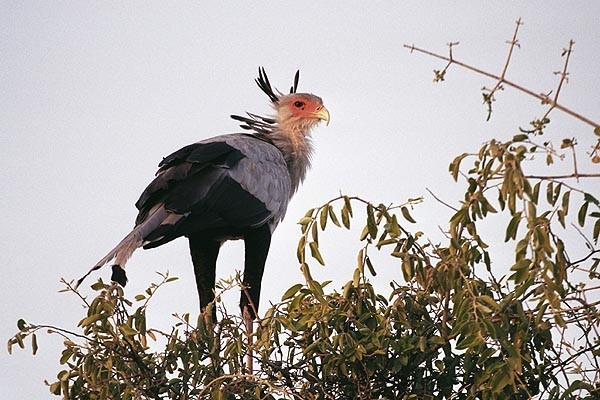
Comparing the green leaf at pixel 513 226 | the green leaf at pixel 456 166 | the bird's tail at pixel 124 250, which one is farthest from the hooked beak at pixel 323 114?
the green leaf at pixel 513 226

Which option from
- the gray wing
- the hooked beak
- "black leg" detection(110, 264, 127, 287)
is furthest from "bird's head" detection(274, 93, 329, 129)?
"black leg" detection(110, 264, 127, 287)

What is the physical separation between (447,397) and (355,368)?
0.32 m

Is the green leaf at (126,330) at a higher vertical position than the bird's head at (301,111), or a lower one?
lower

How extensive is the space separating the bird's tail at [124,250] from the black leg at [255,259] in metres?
0.90

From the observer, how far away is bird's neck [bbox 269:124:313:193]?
610 centimetres

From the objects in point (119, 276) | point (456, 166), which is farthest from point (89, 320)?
point (456, 166)

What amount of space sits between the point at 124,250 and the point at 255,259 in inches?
43.5

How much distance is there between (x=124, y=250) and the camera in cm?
445

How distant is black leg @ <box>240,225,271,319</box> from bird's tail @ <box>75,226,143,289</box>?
35.4 inches

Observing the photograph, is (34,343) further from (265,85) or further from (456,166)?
(265,85)

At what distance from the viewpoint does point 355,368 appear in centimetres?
317

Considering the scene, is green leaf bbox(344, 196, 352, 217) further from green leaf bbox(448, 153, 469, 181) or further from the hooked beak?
the hooked beak

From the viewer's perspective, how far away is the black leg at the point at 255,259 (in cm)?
537

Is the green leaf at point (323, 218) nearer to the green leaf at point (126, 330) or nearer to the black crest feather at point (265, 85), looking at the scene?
the green leaf at point (126, 330)
